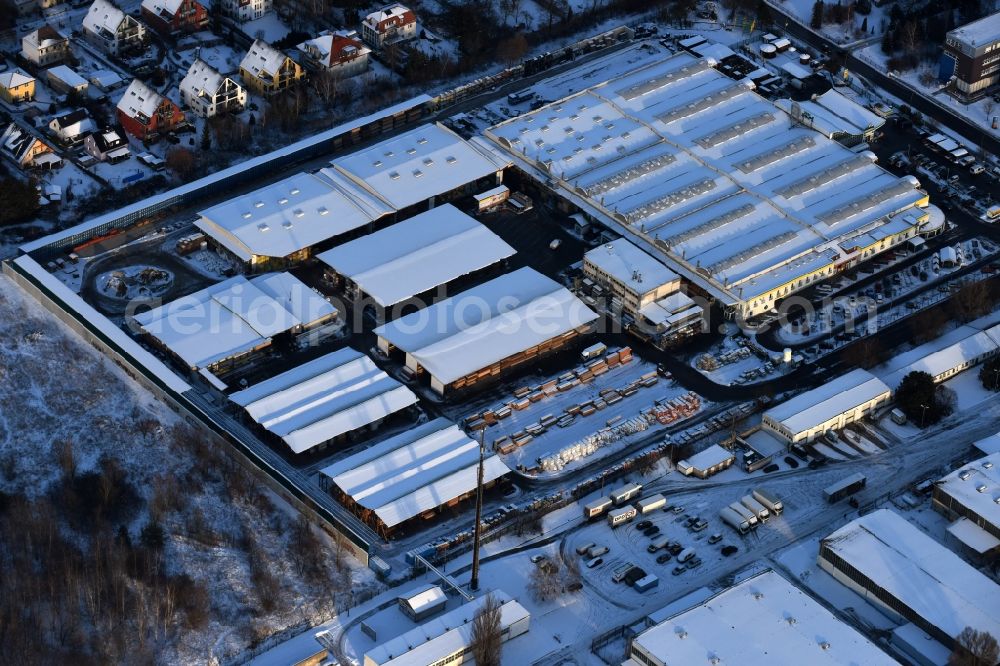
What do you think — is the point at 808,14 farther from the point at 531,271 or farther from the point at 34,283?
the point at 34,283

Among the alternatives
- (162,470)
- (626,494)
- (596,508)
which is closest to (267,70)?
(162,470)

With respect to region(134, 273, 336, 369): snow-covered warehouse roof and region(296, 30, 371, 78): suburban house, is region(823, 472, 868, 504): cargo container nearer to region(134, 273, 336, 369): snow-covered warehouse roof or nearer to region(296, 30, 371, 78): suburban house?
region(134, 273, 336, 369): snow-covered warehouse roof

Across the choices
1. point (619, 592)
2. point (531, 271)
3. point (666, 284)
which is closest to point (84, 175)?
point (531, 271)

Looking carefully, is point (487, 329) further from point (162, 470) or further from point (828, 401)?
point (162, 470)

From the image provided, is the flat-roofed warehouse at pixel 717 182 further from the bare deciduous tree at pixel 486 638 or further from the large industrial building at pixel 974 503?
the bare deciduous tree at pixel 486 638

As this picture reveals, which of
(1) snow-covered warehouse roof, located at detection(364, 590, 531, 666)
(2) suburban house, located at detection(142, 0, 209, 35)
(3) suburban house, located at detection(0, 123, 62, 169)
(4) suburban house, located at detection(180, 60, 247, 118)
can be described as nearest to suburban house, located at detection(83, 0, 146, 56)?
(2) suburban house, located at detection(142, 0, 209, 35)

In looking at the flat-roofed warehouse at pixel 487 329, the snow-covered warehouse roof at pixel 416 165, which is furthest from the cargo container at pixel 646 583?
the snow-covered warehouse roof at pixel 416 165
